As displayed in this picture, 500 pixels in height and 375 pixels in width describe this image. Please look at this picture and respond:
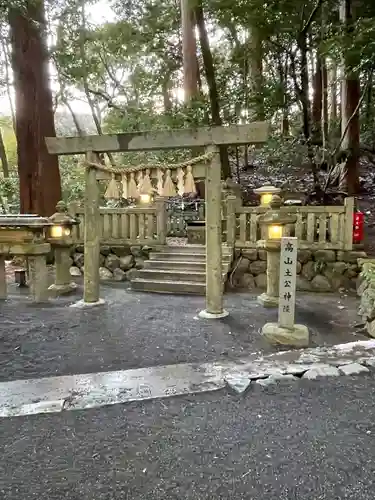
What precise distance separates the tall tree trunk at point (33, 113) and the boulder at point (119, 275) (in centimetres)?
236

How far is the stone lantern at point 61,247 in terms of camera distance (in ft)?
22.2

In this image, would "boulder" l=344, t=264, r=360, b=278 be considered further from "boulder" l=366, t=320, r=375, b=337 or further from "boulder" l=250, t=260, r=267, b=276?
"boulder" l=366, t=320, r=375, b=337

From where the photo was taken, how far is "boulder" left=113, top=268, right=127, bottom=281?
28.3 feet

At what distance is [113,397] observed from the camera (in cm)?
295

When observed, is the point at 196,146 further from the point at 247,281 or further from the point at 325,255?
the point at 325,255

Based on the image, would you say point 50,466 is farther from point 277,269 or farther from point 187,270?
point 187,270

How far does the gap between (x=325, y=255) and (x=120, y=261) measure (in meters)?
4.74

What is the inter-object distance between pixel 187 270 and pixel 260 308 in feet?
6.92

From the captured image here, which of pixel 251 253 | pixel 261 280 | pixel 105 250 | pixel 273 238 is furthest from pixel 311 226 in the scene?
pixel 105 250

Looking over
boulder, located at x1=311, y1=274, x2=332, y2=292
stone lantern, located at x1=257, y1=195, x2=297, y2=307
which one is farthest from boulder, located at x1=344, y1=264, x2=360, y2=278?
stone lantern, located at x1=257, y1=195, x2=297, y2=307

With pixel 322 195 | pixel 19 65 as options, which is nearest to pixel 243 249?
pixel 322 195

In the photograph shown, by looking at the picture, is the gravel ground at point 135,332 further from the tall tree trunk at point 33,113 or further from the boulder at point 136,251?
the tall tree trunk at point 33,113

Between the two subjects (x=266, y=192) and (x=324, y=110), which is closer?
(x=266, y=192)

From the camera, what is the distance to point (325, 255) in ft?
24.0
